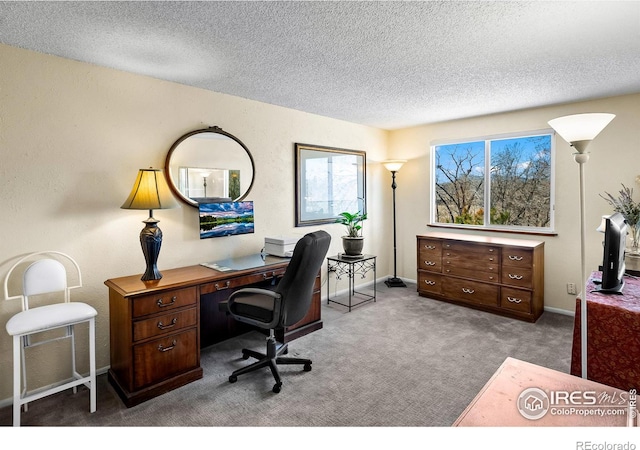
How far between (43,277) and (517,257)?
161 inches

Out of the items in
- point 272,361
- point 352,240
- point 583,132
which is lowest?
point 272,361

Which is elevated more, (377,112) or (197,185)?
(377,112)

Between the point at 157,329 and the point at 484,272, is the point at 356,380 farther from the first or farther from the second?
the point at 484,272

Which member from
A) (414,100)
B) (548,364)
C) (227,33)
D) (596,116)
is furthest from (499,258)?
(227,33)

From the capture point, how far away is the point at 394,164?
16.1 ft

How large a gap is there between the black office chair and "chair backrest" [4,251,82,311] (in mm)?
1112

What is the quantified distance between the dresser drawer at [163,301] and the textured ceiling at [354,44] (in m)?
1.60

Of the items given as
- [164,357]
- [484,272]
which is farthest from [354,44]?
[484,272]

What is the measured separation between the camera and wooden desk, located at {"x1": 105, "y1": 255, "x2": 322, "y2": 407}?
230cm

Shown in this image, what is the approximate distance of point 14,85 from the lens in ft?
7.43

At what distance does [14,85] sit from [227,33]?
1.41 metres

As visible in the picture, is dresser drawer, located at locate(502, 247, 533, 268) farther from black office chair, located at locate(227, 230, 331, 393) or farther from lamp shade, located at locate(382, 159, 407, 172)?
black office chair, located at locate(227, 230, 331, 393)
